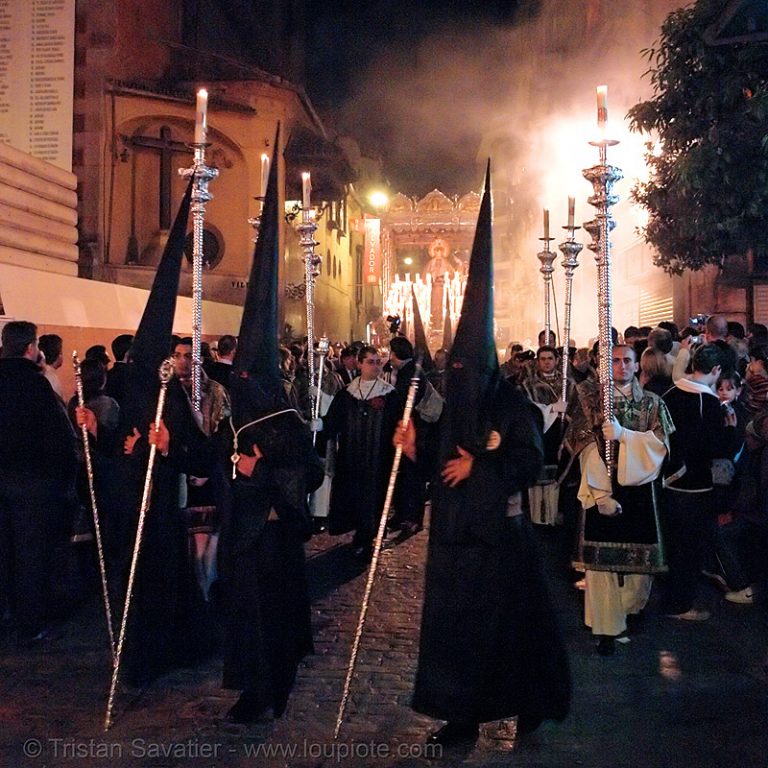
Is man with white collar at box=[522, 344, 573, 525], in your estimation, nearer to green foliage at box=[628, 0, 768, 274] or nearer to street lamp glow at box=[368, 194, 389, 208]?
green foliage at box=[628, 0, 768, 274]

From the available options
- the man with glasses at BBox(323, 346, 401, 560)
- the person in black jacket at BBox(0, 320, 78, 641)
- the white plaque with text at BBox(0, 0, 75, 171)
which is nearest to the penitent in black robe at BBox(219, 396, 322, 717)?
the person in black jacket at BBox(0, 320, 78, 641)

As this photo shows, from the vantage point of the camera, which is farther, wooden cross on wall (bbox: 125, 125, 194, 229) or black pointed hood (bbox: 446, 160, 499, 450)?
wooden cross on wall (bbox: 125, 125, 194, 229)

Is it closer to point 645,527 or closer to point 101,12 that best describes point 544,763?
point 645,527

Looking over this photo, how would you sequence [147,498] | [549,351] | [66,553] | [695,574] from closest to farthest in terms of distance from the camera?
1. [147,498]
2. [695,574]
3. [66,553]
4. [549,351]

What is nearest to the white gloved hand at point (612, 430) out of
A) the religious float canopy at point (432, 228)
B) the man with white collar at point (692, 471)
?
the man with white collar at point (692, 471)

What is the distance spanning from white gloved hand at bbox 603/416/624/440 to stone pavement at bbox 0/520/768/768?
1.47m

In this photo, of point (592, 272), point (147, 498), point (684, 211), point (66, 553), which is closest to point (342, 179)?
point (592, 272)

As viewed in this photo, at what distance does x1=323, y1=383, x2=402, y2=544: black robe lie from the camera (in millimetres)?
8461

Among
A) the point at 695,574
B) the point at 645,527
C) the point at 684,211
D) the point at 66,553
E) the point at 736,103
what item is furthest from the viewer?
the point at 684,211

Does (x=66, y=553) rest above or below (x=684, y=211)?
below

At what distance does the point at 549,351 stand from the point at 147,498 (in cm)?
552

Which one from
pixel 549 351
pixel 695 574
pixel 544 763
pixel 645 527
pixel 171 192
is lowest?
pixel 544 763

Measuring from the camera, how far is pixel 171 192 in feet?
69.3

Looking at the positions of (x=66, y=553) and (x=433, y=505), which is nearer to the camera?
(x=433, y=505)
